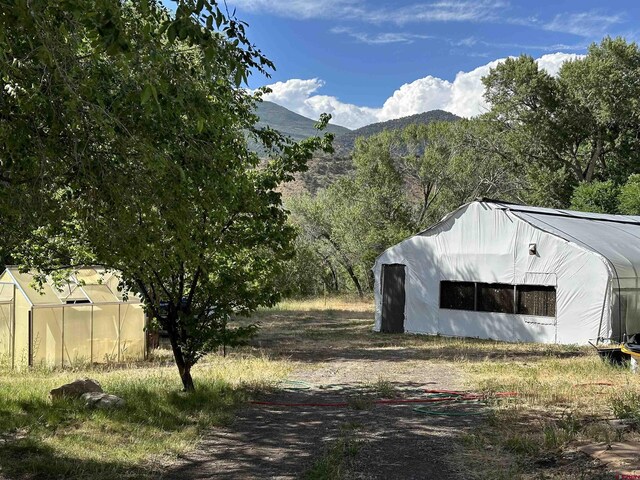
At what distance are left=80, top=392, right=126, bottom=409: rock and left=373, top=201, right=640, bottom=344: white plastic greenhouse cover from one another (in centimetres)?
1426

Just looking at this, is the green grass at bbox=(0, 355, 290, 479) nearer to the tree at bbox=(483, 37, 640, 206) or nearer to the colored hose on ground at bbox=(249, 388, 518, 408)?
the colored hose on ground at bbox=(249, 388, 518, 408)

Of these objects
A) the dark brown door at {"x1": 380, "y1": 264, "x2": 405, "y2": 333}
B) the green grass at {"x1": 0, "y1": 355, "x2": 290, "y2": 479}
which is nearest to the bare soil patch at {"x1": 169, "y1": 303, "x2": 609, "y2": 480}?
the green grass at {"x1": 0, "y1": 355, "x2": 290, "y2": 479}

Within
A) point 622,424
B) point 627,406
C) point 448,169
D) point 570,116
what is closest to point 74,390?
point 622,424

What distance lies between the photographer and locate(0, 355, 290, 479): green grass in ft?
22.7

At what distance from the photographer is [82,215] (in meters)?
7.07

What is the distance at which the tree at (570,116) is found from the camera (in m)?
37.2

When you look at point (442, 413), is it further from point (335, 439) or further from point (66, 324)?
point (66, 324)

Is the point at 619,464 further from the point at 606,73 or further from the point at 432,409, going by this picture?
the point at 606,73

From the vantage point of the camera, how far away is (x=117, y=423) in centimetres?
870

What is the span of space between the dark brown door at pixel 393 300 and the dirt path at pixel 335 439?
11336 mm

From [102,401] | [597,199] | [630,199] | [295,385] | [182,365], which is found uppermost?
[597,199]

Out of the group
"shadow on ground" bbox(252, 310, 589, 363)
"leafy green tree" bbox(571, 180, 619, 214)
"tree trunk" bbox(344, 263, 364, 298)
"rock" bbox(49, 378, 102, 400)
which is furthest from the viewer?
"tree trunk" bbox(344, 263, 364, 298)

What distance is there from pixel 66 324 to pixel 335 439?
1087 centimetres

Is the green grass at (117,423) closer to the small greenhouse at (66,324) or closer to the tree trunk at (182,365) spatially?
the tree trunk at (182,365)
